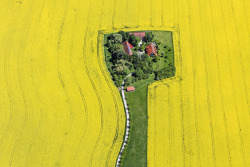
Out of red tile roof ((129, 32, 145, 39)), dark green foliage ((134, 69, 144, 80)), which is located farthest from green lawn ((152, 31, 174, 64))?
dark green foliage ((134, 69, 144, 80))

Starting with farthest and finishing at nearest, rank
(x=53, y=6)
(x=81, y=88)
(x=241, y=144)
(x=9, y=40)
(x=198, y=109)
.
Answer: (x=53, y=6) → (x=9, y=40) → (x=81, y=88) → (x=198, y=109) → (x=241, y=144)

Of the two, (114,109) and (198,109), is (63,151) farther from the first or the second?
(198,109)

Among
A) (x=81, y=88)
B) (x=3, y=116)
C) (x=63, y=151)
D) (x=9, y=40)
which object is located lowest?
(x=63, y=151)

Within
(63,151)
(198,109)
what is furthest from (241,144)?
(63,151)

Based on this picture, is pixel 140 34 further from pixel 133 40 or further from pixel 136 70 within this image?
pixel 136 70

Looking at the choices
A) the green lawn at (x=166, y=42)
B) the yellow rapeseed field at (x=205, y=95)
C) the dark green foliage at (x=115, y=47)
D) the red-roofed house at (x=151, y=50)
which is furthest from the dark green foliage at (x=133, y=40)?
the yellow rapeseed field at (x=205, y=95)

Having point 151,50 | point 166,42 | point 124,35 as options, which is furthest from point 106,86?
point 166,42

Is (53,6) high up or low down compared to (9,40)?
up

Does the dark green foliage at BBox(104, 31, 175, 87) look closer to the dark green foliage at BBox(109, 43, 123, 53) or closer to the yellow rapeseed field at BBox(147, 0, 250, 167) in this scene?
the dark green foliage at BBox(109, 43, 123, 53)
